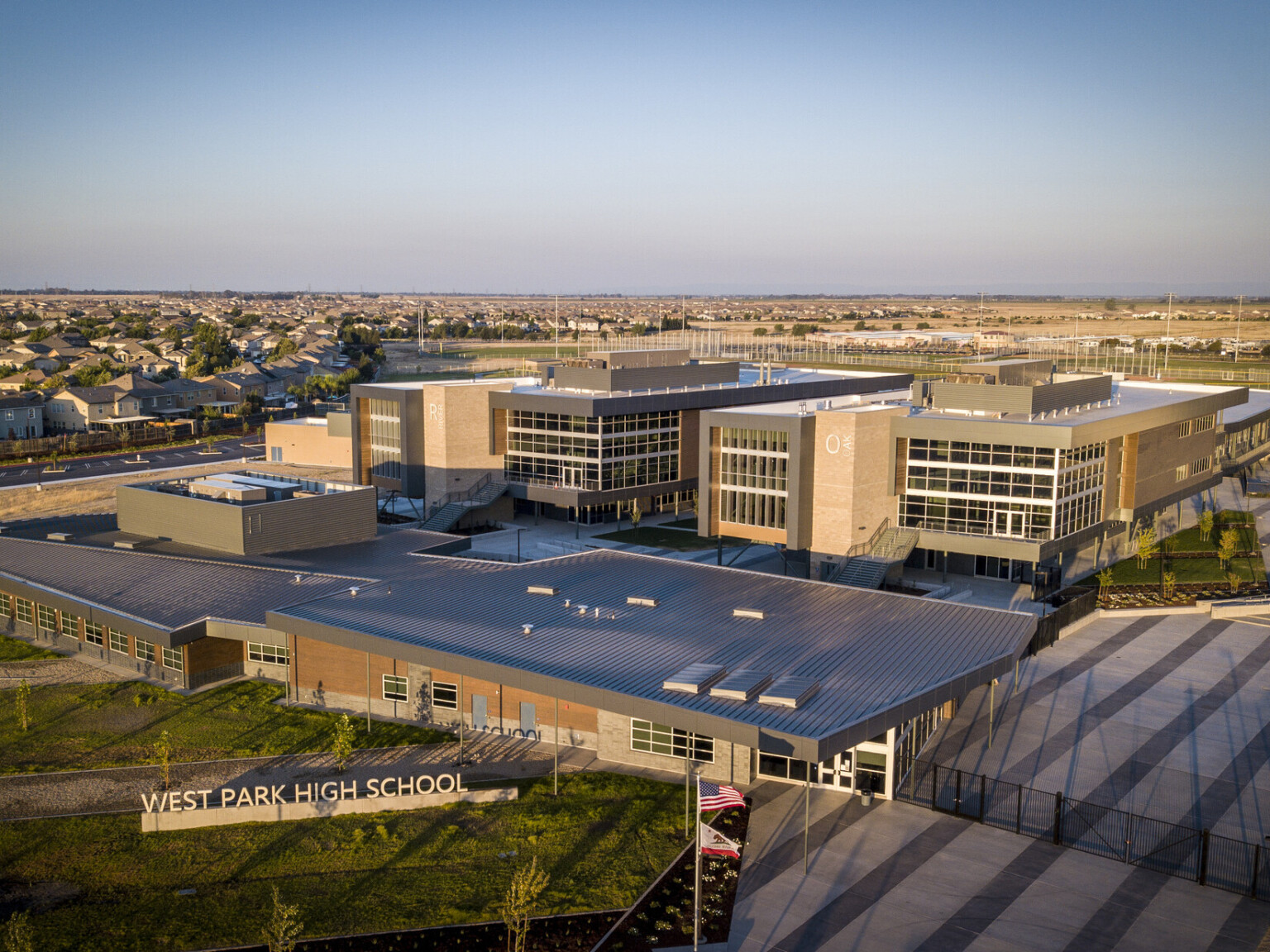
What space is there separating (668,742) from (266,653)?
1788 cm

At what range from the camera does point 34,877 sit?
2703 centimetres

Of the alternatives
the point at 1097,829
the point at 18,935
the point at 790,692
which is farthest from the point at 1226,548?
the point at 18,935

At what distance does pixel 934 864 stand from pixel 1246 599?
1322 inches

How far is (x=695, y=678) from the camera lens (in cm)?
3136

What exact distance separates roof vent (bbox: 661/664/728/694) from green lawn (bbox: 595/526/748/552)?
98.7 feet

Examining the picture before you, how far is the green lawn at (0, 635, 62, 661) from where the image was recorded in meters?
45.4

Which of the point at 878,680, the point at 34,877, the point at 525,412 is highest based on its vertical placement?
the point at 525,412

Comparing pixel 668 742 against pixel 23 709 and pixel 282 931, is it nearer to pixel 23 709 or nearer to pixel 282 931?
pixel 282 931

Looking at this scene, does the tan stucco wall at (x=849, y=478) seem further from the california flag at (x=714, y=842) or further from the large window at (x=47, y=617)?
the large window at (x=47, y=617)

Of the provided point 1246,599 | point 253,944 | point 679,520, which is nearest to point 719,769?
point 253,944

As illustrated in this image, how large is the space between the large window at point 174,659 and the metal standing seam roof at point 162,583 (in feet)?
4.27

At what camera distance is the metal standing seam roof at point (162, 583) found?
42.6 meters

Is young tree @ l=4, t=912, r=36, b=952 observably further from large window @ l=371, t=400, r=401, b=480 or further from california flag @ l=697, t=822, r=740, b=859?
large window @ l=371, t=400, r=401, b=480

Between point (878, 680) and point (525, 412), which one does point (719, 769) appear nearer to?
point (878, 680)
